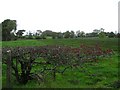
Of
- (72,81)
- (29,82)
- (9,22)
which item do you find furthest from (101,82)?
(9,22)

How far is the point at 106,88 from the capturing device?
11.0 m

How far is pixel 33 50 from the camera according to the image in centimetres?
1177

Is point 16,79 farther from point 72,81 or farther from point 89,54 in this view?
point 89,54

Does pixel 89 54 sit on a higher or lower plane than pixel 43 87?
higher

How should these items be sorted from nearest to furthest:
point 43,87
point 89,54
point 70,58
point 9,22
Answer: point 43,87 → point 70,58 → point 89,54 → point 9,22

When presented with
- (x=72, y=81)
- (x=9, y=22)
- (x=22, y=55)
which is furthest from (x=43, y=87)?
(x=9, y=22)

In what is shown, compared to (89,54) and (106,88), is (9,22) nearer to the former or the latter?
(89,54)

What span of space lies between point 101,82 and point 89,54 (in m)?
2.48

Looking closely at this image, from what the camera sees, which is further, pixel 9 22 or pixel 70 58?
pixel 9 22

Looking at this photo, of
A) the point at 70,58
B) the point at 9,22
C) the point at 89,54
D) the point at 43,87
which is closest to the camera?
the point at 43,87

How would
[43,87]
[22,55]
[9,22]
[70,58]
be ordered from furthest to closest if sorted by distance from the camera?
[9,22] → [70,58] → [22,55] → [43,87]

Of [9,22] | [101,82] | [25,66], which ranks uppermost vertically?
[9,22]

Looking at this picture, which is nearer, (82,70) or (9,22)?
(82,70)

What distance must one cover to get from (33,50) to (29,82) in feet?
5.11
